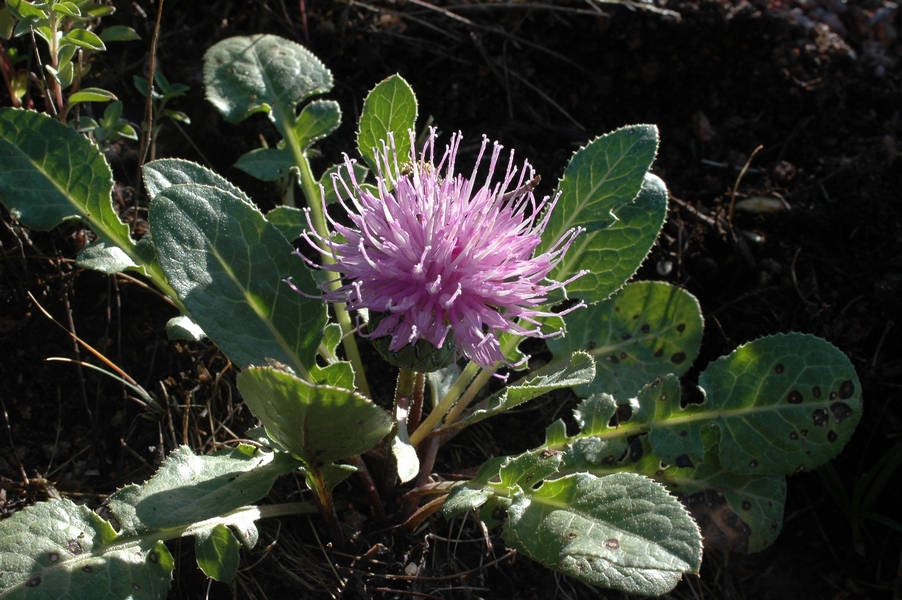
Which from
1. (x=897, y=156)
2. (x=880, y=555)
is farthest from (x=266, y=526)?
(x=897, y=156)

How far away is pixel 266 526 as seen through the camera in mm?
2658

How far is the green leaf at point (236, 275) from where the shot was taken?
2244mm

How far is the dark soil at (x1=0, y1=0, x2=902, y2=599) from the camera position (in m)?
2.71

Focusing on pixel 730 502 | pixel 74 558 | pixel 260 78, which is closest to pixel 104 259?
pixel 74 558

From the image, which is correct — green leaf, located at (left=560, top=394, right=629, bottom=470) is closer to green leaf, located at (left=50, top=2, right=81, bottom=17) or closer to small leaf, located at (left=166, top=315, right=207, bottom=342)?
small leaf, located at (left=166, top=315, right=207, bottom=342)

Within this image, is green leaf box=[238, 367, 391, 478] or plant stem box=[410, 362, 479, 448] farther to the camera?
plant stem box=[410, 362, 479, 448]

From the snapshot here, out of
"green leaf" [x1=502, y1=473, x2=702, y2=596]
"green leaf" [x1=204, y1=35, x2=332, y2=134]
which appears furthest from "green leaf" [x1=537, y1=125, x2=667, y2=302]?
"green leaf" [x1=204, y1=35, x2=332, y2=134]

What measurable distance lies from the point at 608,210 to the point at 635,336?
0.59 meters

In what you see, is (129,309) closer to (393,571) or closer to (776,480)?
(393,571)

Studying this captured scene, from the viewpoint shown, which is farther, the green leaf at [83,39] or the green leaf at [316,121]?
the green leaf at [316,121]

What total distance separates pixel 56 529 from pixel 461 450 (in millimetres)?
1489

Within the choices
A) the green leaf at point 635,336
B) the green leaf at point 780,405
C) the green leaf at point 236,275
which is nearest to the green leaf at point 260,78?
the green leaf at point 236,275

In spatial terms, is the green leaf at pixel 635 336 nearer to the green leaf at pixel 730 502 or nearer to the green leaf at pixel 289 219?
the green leaf at pixel 730 502

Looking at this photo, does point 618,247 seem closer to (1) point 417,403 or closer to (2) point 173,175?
(1) point 417,403
